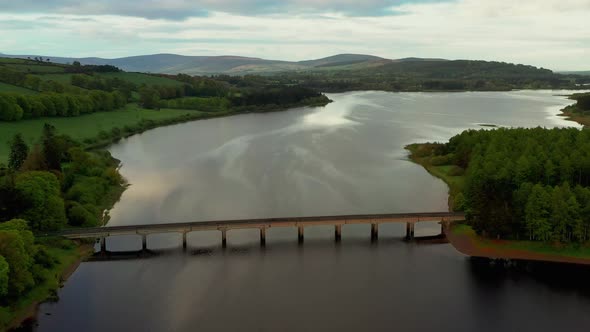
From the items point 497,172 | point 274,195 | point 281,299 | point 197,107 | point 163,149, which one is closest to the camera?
point 281,299

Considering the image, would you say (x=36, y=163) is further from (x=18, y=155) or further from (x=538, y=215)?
(x=538, y=215)

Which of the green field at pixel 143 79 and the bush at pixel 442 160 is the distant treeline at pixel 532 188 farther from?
the green field at pixel 143 79

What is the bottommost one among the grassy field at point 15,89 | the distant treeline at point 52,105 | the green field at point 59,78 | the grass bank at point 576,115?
the grass bank at point 576,115

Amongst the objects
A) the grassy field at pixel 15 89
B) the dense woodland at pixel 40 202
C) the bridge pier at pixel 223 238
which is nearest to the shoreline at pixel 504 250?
the bridge pier at pixel 223 238

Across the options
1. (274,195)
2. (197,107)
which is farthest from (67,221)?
(197,107)

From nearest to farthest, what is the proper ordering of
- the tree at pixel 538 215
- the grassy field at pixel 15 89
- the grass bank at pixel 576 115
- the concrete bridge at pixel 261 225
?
the tree at pixel 538 215
the concrete bridge at pixel 261 225
the grassy field at pixel 15 89
the grass bank at pixel 576 115

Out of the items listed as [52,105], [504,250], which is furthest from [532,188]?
[52,105]

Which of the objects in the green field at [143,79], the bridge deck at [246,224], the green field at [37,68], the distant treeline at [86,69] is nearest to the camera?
the bridge deck at [246,224]

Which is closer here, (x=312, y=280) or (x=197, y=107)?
(x=312, y=280)

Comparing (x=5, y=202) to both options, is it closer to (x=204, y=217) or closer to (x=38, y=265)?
(x=38, y=265)
